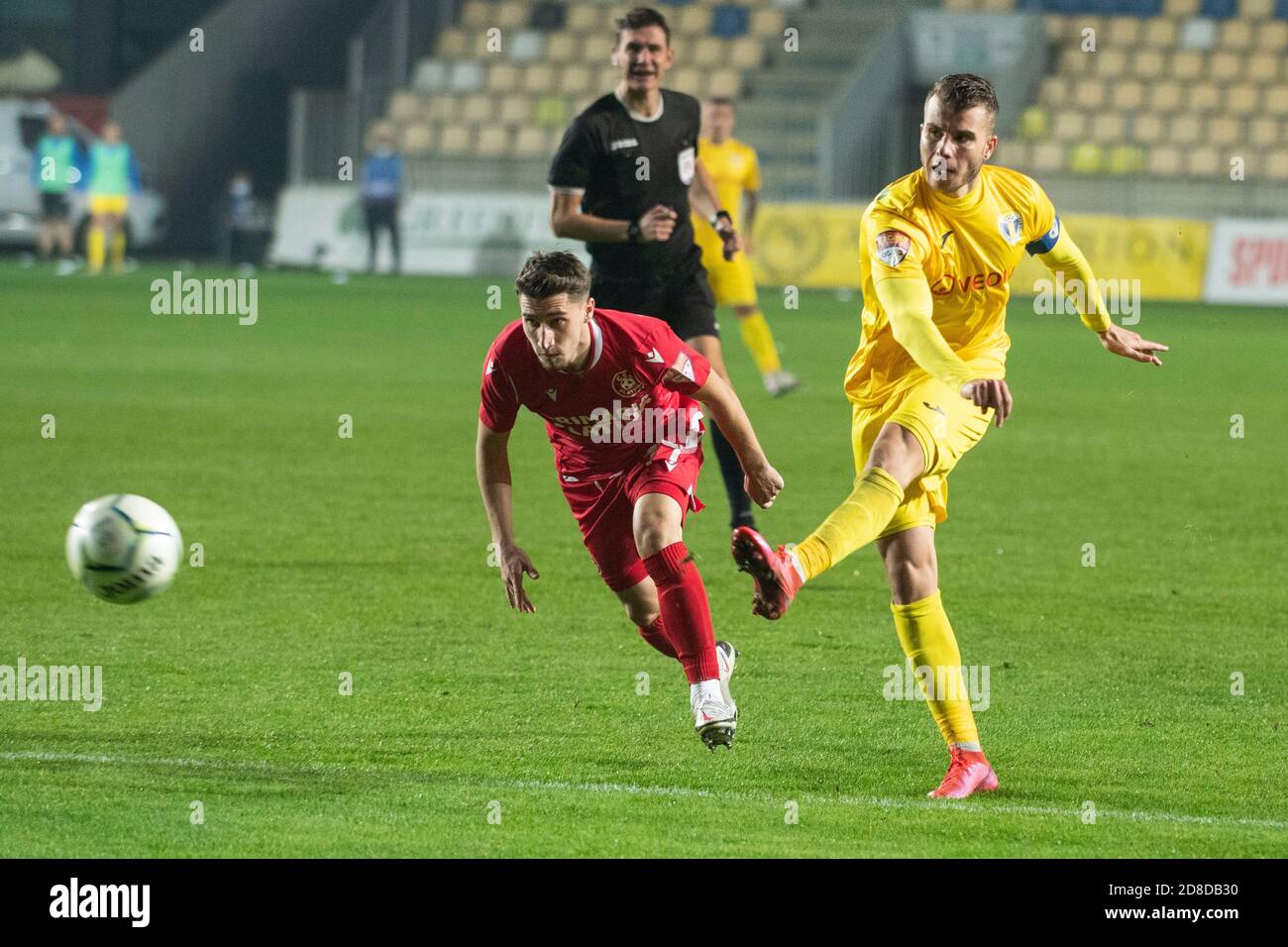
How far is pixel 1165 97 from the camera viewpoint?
31531 millimetres

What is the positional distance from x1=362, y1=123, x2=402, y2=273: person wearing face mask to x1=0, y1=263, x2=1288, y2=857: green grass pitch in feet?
47.7

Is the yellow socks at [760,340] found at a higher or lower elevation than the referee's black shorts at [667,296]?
higher

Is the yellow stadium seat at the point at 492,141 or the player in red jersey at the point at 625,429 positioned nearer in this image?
the player in red jersey at the point at 625,429

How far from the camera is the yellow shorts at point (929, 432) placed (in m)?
5.34

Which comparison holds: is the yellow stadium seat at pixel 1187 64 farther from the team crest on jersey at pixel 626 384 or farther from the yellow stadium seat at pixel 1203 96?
the team crest on jersey at pixel 626 384

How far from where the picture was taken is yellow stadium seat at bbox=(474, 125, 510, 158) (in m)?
32.6

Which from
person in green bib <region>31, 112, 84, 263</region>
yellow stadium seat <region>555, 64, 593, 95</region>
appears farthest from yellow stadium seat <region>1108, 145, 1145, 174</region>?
person in green bib <region>31, 112, 84, 263</region>

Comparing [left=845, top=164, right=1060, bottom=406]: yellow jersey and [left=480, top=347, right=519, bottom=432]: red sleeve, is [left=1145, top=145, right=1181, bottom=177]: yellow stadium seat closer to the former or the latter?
[left=845, top=164, right=1060, bottom=406]: yellow jersey

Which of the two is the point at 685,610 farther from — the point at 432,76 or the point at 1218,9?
the point at 432,76

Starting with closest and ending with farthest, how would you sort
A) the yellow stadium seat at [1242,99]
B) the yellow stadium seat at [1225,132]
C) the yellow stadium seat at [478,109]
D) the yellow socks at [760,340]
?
the yellow socks at [760,340] → the yellow stadium seat at [1225,132] → the yellow stadium seat at [1242,99] → the yellow stadium seat at [478,109]

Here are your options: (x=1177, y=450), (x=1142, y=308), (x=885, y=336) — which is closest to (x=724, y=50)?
(x=1142, y=308)

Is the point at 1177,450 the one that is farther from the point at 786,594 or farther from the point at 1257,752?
the point at 786,594

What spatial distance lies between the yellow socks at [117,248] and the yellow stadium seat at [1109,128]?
1493cm

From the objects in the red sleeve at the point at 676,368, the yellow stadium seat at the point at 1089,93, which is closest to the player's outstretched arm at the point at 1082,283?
the red sleeve at the point at 676,368
